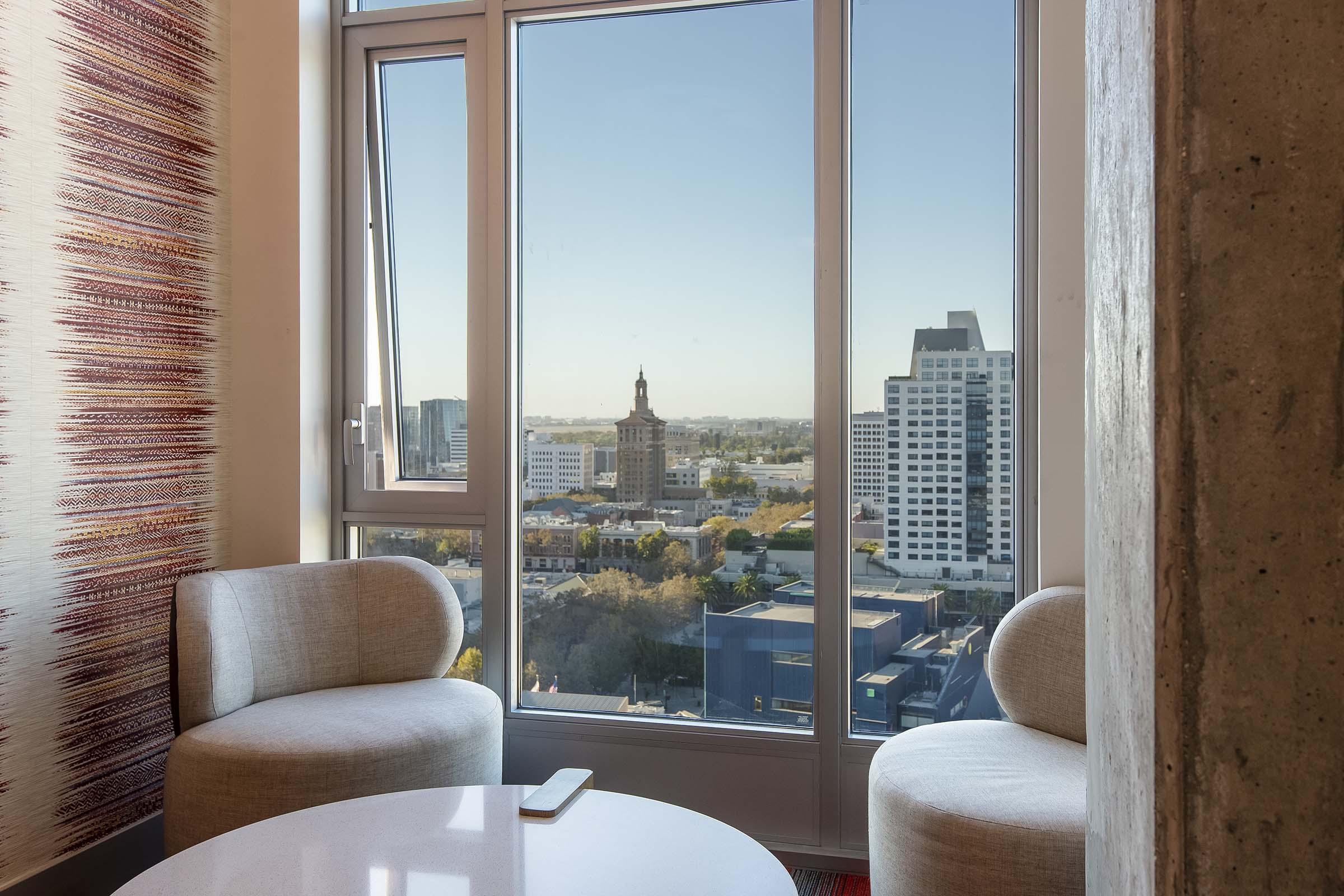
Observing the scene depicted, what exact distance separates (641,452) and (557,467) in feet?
0.94

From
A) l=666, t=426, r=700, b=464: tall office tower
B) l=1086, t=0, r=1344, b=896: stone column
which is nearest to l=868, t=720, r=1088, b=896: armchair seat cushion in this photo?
l=666, t=426, r=700, b=464: tall office tower

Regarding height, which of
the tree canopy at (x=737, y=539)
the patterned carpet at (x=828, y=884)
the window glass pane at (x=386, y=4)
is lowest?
the patterned carpet at (x=828, y=884)

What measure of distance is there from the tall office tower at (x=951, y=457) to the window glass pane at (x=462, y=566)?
1.31 m

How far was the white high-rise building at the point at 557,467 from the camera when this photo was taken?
2.94 metres

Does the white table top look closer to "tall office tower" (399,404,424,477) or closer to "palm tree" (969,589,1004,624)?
"palm tree" (969,589,1004,624)

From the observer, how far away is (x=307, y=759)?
6.59 ft

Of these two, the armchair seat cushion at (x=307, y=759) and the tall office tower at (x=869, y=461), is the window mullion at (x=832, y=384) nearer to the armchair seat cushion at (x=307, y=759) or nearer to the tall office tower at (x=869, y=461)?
the tall office tower at (x=869, y=461)

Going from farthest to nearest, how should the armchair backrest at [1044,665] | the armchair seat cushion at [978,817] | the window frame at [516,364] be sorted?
the window frame at [516,364]
the armchair backrest at [1044,665]
the armchair seat cushion at [978,817]

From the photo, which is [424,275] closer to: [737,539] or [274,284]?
[274,284]

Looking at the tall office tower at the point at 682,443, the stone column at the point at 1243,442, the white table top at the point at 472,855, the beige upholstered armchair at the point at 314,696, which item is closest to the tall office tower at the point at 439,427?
the beige upholstered armchair at the point at 314,696

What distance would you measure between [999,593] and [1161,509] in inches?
89.0

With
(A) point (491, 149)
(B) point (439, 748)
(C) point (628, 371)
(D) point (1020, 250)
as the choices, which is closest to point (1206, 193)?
(B) point (439, 748)

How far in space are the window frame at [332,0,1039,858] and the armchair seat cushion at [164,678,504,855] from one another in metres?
0.67

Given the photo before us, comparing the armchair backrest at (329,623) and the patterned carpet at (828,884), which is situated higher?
the armchair backrest at (329,623)
